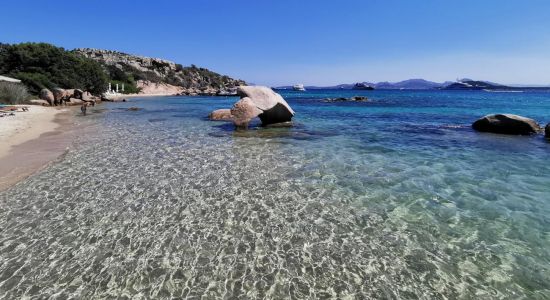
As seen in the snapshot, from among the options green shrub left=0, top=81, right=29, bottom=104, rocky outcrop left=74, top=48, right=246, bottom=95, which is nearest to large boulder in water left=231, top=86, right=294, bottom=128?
green shrub left=0, top=81, right=29, bottom=104

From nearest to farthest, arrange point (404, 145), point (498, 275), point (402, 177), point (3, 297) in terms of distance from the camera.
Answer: point (3, 297)
point (498, 275)
point (402, 177)
point (404, 145)

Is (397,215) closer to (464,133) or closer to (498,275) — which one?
(498,275)

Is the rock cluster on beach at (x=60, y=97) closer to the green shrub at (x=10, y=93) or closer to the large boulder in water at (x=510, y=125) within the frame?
the green shrub at (x=10, y=93)

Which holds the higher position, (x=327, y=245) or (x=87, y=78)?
(x=87, y=78)

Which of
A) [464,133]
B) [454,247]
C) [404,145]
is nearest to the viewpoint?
[454,247]

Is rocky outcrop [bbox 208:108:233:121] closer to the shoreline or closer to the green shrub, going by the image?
the shoreline

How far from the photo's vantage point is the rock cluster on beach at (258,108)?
19.9 meters

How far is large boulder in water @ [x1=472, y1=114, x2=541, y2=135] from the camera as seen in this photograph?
678 inches

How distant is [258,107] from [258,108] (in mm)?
64

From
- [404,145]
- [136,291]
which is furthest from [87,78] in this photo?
[136,291]

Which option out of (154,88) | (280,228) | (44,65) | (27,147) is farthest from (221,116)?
(154,88)

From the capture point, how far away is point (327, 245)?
18.3ft

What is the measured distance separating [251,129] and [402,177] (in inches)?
458

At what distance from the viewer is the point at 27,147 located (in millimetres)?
13648
